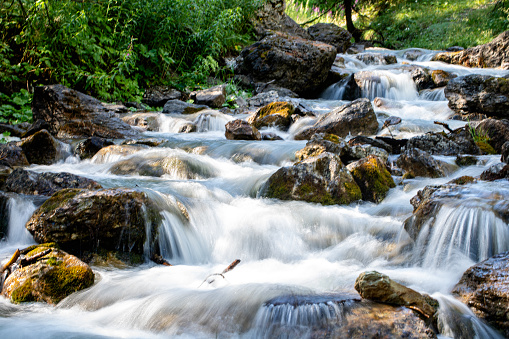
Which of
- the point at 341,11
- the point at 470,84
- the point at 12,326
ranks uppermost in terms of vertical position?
the point at 341,11

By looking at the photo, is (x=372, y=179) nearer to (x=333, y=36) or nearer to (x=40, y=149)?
(x=40, y=149)

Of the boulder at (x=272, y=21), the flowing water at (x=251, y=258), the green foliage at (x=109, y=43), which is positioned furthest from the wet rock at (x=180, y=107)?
the boulder at (x=272, y=21)

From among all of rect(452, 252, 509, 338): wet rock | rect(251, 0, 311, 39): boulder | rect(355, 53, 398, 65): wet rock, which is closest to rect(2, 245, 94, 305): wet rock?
rect(452, 252, 509, 338): wet rock

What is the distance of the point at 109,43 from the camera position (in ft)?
35.5

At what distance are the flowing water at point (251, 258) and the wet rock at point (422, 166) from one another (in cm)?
17

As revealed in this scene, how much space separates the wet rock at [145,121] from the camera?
367 inches

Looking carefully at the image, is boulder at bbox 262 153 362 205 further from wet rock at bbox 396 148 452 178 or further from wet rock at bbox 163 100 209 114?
wet rock at bbox 163 100 209 114

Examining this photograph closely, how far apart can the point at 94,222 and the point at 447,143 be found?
5706mm

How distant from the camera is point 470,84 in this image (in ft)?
28.2

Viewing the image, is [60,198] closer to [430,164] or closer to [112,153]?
[112,153]

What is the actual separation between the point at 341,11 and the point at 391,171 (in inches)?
958

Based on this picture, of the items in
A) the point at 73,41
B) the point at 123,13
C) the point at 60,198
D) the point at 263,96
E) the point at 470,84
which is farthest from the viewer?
the point at 263,96

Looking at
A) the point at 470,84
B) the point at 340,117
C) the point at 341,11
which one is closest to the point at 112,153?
A: the point at 340,117

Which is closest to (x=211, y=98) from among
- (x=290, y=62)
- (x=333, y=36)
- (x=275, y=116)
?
(x=275, y=116)
